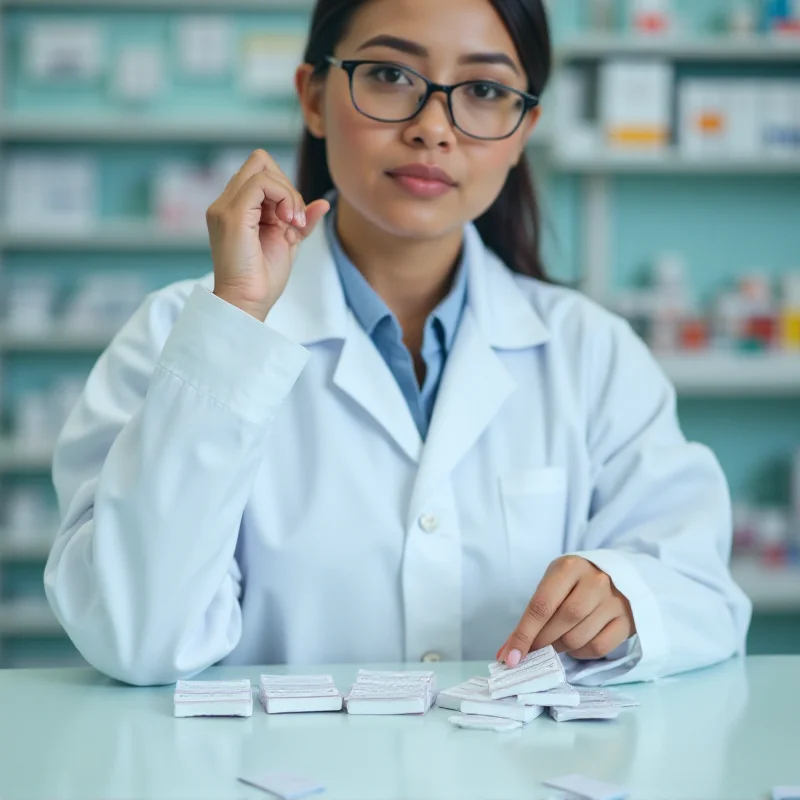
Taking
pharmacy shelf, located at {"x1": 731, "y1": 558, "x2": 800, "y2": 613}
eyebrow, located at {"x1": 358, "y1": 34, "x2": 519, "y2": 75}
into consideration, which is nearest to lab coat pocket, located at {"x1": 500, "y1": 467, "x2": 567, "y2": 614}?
eyebrow, located at {"x1": 358, "y1": 34, "x2": 519, "y2": 75}

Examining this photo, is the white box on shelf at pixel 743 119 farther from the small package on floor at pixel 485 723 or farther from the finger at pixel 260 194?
the small package on floor at pixel 485 723

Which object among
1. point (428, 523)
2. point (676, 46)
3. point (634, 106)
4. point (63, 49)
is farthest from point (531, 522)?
point (63, 49)

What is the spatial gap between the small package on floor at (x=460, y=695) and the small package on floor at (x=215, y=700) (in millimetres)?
183

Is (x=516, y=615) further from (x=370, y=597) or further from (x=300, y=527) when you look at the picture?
(x=300, y=527)

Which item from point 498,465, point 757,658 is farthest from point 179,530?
point 757,658

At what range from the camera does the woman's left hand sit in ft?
3.71

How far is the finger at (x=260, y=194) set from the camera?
1.20 meters

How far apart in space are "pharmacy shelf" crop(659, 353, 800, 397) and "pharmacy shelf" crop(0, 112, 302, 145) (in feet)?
4.64

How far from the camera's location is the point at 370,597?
1.36 meters

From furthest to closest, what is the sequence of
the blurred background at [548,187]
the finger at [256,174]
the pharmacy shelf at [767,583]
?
the blurred background at [548,187] → the pharmacy shelf at [767,583] → the finger at [256,174]

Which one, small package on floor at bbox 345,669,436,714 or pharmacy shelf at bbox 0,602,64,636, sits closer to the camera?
small package on floor at bbox 345,669,436,714

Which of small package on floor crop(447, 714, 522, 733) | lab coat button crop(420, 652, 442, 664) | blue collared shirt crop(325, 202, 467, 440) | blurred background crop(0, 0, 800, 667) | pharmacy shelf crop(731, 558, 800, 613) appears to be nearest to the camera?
small package on floor crop(447, 714, 522, 733)

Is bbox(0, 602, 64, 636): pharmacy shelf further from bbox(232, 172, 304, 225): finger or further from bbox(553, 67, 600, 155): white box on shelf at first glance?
bbox(232, 172, 304, 225): finger

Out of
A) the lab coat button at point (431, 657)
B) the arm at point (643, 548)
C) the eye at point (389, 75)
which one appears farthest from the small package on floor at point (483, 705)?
the eye at point (389, 75)
